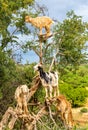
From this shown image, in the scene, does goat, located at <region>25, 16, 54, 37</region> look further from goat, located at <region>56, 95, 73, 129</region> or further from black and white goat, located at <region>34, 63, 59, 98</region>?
goat, located at <region>56, 95, 73, 129</region>

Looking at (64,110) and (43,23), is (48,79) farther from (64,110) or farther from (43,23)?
(43,23)

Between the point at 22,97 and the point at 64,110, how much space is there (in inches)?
54.0

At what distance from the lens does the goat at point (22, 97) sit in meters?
14.1

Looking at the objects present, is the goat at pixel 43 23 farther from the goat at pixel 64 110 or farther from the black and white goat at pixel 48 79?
the goat at pixel 64 110

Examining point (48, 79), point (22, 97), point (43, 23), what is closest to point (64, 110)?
point (48, 79)

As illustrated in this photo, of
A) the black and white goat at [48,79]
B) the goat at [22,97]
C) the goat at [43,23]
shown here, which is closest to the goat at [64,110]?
the black and white goat at [48,79]

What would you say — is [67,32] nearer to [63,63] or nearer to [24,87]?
[63,63]

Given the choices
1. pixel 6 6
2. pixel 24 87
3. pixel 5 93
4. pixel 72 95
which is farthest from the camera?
pixel 72 95

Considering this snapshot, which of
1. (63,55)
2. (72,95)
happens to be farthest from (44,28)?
(72,95)

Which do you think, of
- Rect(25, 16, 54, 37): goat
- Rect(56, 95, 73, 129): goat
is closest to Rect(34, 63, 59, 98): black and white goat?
Rect(56, 95, 73, 129): goat

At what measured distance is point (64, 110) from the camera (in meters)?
14.1

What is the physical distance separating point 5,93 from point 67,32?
10.9 feet

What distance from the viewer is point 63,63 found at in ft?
A: 57.4

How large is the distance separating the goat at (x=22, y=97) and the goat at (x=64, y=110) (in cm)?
100
